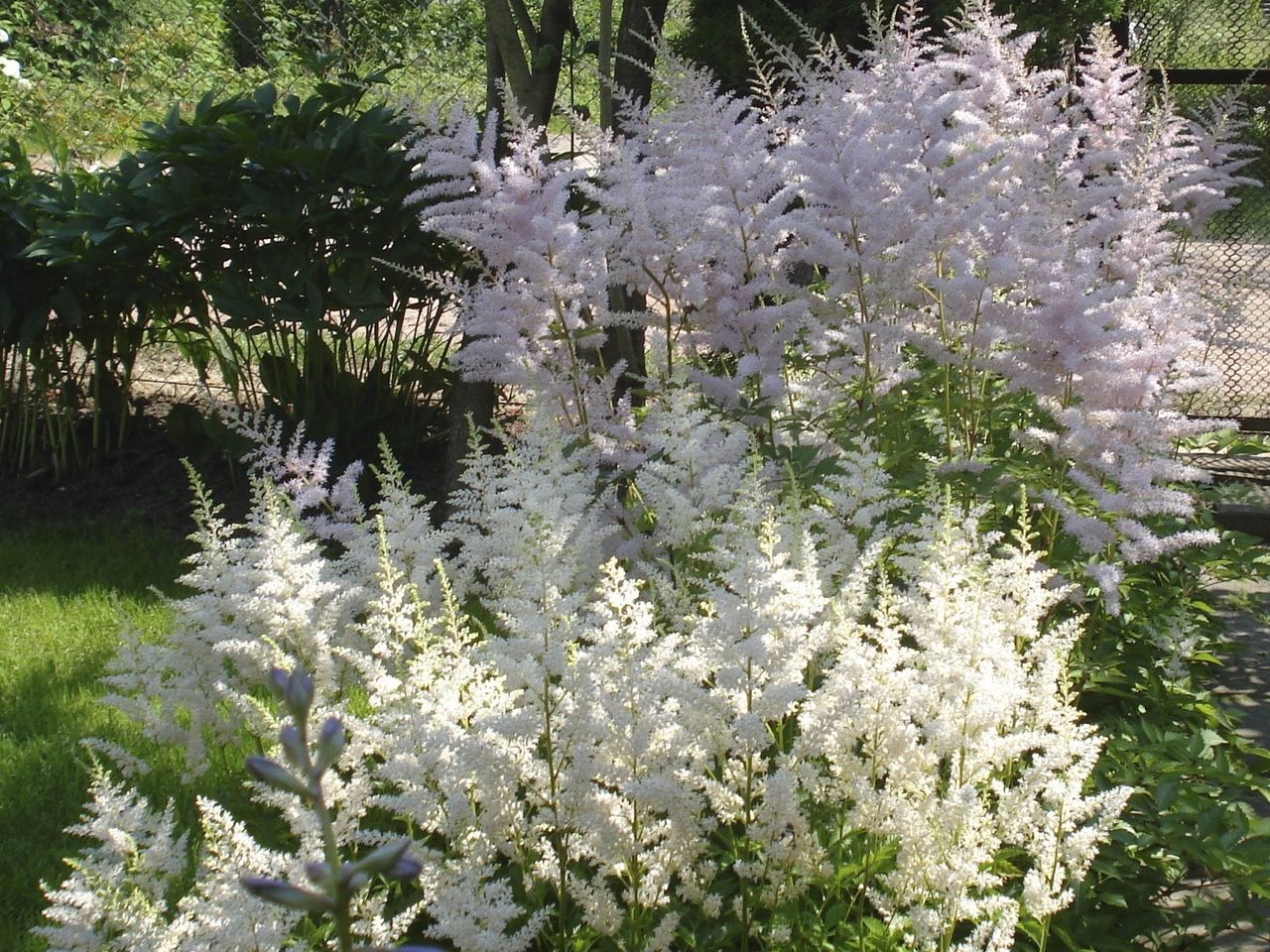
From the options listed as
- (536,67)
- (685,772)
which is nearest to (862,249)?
(685,772)

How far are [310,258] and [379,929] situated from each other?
3482 millimetres

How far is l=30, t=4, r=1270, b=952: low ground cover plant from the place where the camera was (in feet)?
6.37

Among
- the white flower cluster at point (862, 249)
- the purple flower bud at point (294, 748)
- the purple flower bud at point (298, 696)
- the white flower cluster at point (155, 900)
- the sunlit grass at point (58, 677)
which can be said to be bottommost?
the sunlit grass at point (58, 677)

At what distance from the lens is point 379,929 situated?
1.82 metres

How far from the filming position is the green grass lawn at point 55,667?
2859 millimetres

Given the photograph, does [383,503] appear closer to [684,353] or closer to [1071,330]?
[684,353]

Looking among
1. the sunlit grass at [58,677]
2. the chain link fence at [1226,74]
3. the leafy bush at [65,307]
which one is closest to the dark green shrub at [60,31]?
the leafy bush at [65,307]

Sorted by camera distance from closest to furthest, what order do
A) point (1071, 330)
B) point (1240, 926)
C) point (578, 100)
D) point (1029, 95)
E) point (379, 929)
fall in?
point (379, 929) < point (1240, 926) < point (1071, 330) < point (1029, 95) < point (578, 100)

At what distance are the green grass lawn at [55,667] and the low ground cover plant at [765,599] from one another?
0.19 m

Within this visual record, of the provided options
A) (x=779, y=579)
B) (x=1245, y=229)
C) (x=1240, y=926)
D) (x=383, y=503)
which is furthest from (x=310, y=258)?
A: (x=1245, y=229)

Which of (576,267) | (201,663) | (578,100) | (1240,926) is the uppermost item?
(578,100)

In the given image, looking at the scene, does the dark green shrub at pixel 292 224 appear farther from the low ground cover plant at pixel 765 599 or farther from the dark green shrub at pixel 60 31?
the dark green shrub at pixel 60 31

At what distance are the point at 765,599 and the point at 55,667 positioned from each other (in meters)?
2.81

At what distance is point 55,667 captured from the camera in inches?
153
